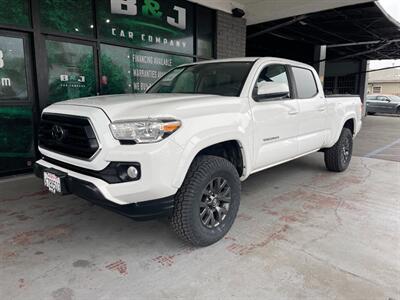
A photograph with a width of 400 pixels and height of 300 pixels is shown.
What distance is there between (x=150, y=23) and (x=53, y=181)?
5175 mm

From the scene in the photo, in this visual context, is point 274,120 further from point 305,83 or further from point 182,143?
point 182,143

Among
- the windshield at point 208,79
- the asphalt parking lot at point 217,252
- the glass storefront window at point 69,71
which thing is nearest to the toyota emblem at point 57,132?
the asphalt parking lot at point 217,252

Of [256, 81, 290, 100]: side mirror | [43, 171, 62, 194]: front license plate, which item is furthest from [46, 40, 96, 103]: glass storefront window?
[256, 81, 290, 100]: side mirror

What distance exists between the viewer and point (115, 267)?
259 cm

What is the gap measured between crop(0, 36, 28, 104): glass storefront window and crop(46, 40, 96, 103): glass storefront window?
1.33 feet

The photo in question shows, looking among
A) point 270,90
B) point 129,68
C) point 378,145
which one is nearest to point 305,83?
point 270,90

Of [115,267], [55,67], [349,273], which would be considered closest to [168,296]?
[115,267]

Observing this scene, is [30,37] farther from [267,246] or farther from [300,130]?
[267,246]

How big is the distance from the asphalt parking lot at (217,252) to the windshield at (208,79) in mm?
1484

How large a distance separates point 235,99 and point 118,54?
13.2ft

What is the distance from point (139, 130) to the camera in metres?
2.40

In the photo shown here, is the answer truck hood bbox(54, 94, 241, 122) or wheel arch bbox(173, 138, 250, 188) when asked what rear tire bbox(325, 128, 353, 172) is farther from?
truck hood bbox(54, 94, 241, 122)

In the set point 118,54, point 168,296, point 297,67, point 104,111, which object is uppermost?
point 118,54

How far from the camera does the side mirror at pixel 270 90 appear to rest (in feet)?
11.1
